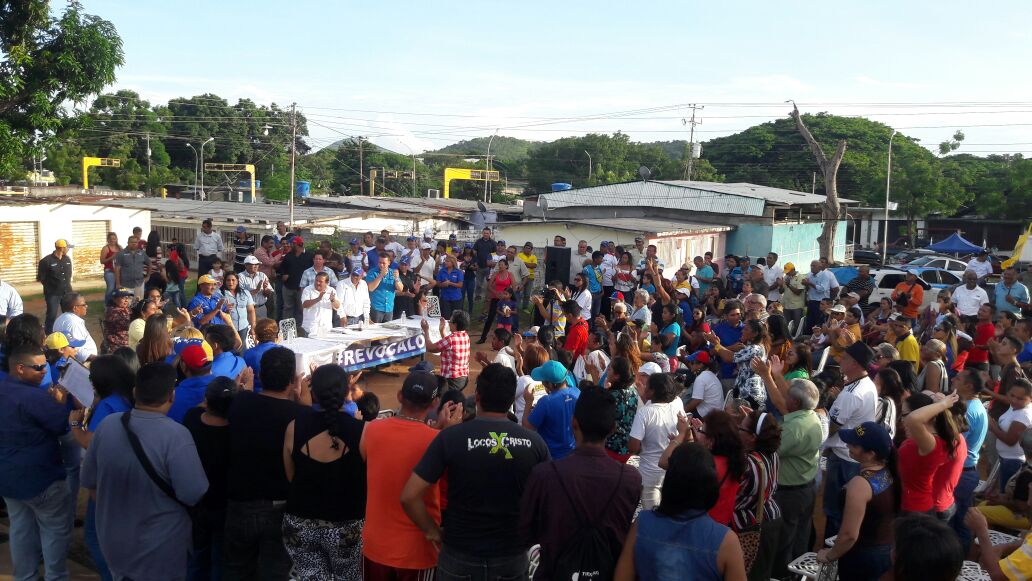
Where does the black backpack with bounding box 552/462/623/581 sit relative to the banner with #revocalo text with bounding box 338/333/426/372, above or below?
above

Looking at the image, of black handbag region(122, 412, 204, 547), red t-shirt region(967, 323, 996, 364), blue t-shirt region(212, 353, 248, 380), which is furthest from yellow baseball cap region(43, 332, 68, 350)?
red t-shirt region(967, 323, 996, 364)

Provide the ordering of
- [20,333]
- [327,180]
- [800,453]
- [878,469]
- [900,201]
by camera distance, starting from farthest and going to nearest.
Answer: [327,180], [900,201], [20,333], [800,453], [878,469]

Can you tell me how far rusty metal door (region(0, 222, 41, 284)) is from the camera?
2109 cm

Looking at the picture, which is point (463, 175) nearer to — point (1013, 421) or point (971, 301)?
point (971, 301)

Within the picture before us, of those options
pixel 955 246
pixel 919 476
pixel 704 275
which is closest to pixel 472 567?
pixel 919 476

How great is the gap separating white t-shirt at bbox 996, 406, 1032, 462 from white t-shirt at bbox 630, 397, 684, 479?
2.74 metres

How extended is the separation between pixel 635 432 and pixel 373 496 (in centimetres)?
231

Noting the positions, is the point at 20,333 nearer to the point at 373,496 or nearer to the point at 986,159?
the point at 373,496

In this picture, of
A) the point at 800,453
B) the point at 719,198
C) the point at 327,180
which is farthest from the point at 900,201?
the point at 800,453

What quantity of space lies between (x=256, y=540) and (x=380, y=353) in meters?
7.25

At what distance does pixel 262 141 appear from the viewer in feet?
214

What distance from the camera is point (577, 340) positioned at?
9.34 metres

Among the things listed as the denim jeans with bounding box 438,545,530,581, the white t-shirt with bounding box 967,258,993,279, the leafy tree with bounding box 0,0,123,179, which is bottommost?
the denim jeans with bounding box 438,545,530,581

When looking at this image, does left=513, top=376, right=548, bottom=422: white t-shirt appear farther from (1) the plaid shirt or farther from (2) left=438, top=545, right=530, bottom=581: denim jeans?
(2) left=438, top=545, right=530, bottom=581: denim jeans
